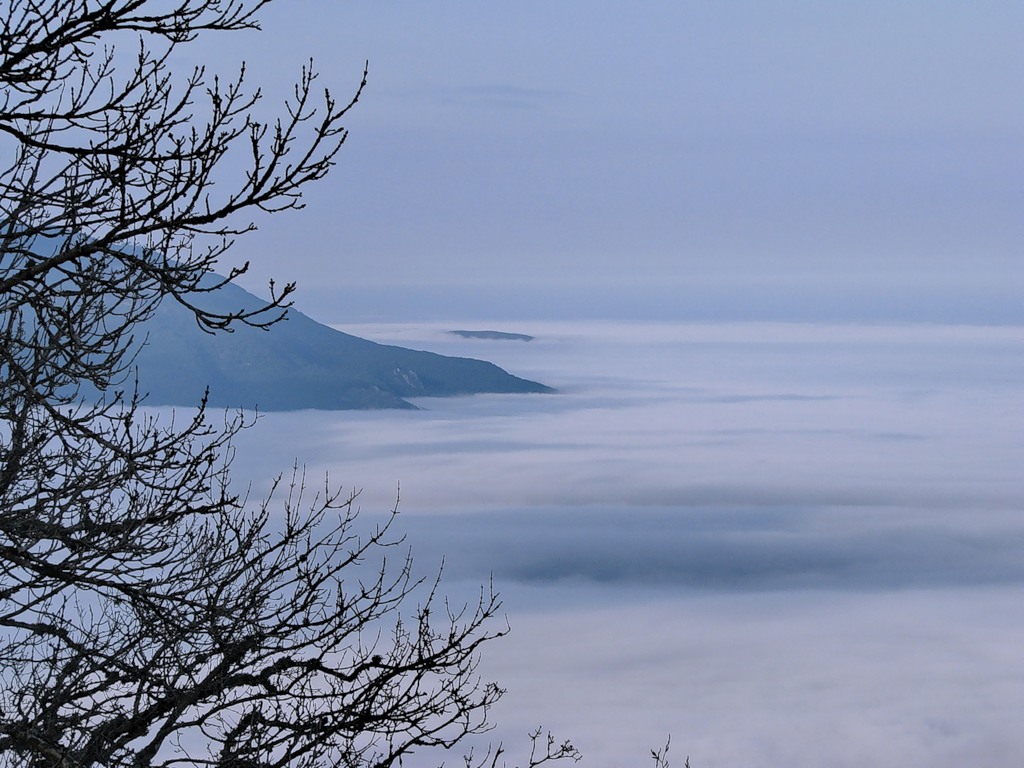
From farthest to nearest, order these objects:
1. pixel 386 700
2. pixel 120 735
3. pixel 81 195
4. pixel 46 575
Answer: pixel 386 700 < pixel 120 735 < pixel 46 575 < pixel 81 195

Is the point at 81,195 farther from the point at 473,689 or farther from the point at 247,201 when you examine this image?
the point at 473,689

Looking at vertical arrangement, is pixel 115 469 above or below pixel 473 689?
above

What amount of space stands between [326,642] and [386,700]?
0.69 metres

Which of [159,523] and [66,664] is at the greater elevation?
[159,523]

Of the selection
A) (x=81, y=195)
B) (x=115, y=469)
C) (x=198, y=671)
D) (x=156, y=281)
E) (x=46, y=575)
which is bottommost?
(x=198, y=671)

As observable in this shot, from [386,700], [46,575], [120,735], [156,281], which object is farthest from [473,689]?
[156,281]

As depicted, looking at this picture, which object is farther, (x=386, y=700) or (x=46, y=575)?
(x=386, y=700)

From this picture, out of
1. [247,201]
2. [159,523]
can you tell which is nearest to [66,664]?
[159,523]

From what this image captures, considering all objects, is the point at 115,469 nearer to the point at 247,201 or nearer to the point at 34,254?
the point at 34,254

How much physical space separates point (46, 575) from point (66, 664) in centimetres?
141

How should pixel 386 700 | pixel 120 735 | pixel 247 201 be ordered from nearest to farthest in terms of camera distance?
1. pixel 247 201
2. pixel 120 735
3. pixel 386 700

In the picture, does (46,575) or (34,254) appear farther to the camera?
(46,575)

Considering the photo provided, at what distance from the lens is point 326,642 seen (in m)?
10.2

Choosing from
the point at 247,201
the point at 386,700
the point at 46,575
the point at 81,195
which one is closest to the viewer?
the point at 247,201
